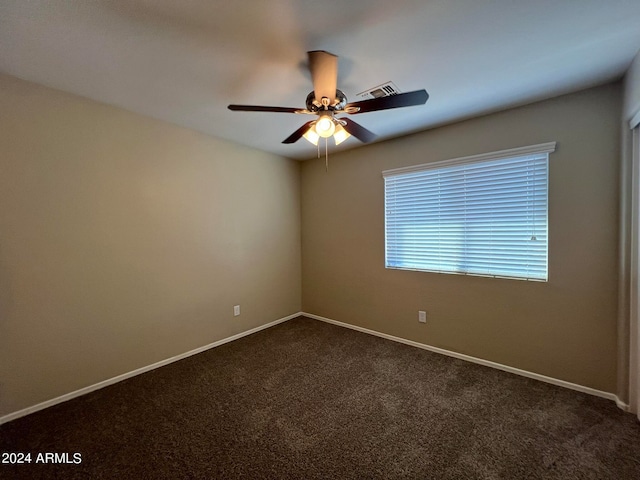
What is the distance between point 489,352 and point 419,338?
68cm

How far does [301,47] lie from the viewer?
1571 millimetres

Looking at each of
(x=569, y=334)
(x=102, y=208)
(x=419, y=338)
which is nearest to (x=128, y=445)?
(x=102, y=208)

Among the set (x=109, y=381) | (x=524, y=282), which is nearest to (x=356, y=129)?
(x=524, y=282)

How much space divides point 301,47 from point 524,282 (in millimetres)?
2579

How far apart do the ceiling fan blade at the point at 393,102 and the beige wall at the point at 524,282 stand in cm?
140

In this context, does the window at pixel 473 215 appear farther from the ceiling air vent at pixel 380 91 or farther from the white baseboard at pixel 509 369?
the ceiling air vent at pixel 380 91

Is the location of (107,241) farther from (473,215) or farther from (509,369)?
(509,369)

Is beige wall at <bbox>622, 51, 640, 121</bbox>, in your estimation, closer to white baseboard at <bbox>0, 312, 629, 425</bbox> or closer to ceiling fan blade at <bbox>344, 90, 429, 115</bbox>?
ceiling fan blade at <bbox>344, 90, 429, 115</bbox>

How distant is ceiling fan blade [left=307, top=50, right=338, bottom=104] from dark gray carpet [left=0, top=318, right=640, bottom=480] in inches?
86.4

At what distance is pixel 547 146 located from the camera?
7.18ft

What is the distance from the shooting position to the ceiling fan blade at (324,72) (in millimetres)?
1538

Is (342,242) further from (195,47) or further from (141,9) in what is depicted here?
(141,9)

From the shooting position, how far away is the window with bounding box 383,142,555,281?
229 cm

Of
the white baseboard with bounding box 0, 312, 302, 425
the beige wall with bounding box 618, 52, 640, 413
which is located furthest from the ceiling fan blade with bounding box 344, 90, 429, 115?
the white baseboard with bounding box 0, 312, 302, 425
